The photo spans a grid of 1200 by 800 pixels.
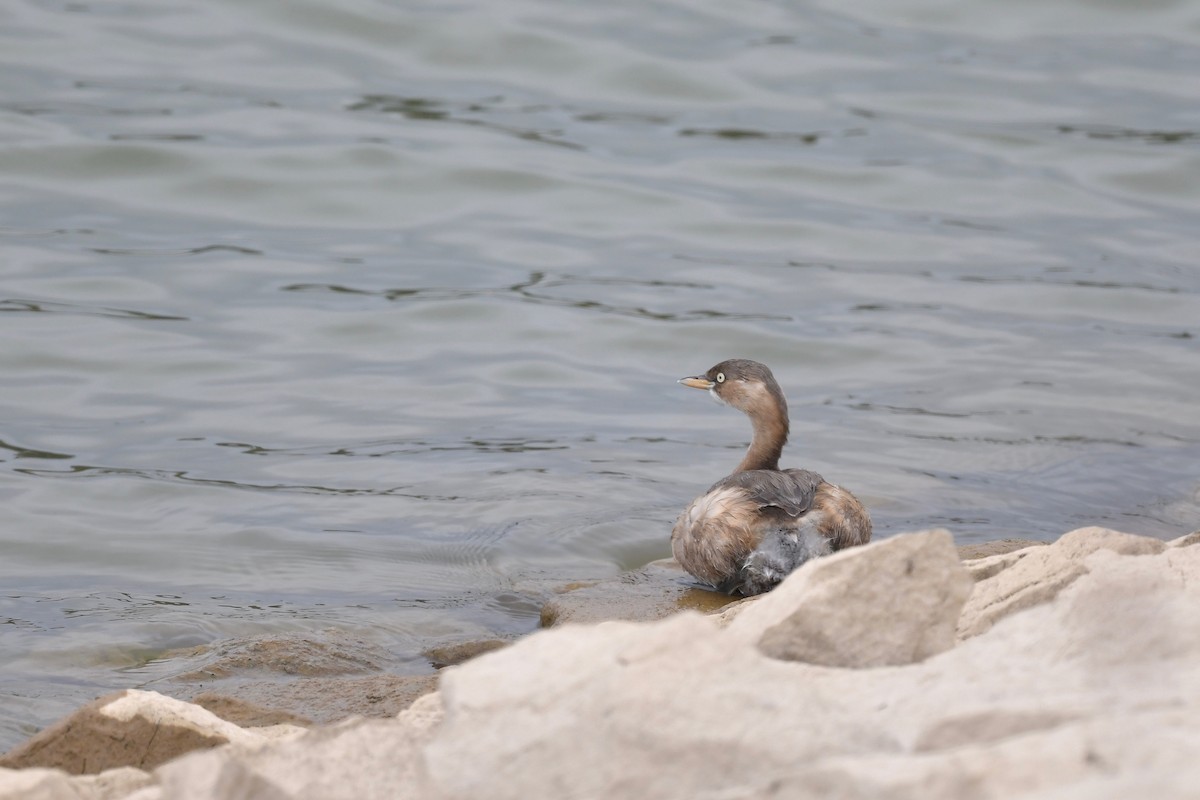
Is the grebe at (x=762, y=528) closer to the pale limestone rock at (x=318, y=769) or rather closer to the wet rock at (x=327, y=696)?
the wet rock at (x=327, y=696)

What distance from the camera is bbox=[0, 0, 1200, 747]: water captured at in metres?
7.29

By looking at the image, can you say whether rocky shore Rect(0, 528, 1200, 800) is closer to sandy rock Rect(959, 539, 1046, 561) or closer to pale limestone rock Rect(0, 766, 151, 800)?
pale limestone rock Rect(0, 766, 151, 800)

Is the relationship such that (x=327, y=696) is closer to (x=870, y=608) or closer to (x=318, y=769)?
(x=318, y=769)

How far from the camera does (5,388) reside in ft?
29.6

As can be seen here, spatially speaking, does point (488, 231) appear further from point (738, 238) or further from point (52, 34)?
point (52, 34)

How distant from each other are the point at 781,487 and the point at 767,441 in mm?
999

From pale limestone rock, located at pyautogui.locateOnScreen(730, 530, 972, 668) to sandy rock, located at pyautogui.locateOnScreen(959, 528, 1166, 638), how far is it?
2.20ft

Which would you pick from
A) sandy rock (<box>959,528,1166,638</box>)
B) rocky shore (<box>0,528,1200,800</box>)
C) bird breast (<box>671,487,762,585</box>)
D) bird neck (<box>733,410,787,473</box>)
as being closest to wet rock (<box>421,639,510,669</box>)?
bird breast (<box>671,487,762,585</box>)

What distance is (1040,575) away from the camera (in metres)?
3.98

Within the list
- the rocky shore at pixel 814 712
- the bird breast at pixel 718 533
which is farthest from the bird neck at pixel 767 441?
the rocky shore at pixel 814 712

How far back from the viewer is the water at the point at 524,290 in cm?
729

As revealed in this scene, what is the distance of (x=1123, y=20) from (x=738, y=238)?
6.70 m

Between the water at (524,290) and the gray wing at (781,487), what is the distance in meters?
0.88

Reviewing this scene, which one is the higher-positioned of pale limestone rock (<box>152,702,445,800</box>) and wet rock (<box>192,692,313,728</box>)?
pale limestone rock (<box>152,702,445,800</box>)
